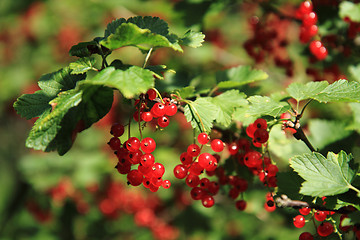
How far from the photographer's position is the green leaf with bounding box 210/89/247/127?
1.53 m

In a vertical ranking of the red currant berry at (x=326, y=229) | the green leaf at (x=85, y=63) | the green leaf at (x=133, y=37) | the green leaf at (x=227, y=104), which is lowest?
the red currant berry at (x=326, y=229)

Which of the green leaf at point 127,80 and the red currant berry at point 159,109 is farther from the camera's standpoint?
the red currant berry at point 159,109

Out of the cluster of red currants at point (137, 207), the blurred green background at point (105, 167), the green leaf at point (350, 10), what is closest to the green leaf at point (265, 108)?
the green leaf at point (350, 10)

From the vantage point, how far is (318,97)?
4.54ft

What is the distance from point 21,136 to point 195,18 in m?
7.59

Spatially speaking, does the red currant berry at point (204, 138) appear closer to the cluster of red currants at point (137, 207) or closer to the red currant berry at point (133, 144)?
the red currant berry at point (133, 144)

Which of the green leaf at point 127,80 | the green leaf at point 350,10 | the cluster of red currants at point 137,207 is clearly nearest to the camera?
the green leaf at point 127,80

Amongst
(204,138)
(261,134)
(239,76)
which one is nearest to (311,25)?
(239,76)

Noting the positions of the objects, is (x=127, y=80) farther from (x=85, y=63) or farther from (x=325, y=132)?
(x=325, y=132)

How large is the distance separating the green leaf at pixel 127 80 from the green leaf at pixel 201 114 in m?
0.31

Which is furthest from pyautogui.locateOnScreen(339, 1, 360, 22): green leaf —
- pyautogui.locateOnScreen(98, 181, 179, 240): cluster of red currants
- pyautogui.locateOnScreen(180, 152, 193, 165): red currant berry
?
pyautogui.locateOnScreen(98, 181, 179, 240): cluster of red currants

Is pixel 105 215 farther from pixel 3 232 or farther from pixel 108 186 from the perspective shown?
pixel 3 232

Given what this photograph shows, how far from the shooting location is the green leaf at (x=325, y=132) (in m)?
2.06

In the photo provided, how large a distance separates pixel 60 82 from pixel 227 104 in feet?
2.61
